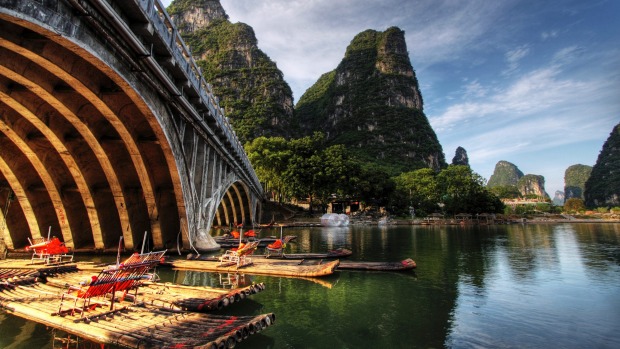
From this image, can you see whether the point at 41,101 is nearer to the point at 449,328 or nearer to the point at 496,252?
the point at 449,328

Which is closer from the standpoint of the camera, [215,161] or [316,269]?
[316,269]

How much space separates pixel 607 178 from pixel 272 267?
6475 inches

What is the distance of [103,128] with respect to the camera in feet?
52.3

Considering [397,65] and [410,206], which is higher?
[397,65]

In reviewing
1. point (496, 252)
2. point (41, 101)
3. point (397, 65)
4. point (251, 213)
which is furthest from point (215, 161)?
point (397, 65)

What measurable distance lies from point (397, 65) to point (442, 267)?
158295 mm

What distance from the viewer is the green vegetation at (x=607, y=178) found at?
120 meters

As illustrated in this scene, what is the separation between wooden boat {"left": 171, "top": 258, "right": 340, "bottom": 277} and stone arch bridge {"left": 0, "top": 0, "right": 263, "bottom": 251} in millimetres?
3764

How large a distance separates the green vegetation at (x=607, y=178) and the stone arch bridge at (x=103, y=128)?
152065 mm

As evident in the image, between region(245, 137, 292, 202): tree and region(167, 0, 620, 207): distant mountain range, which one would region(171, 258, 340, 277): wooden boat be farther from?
region(167, 0, 620, 207): distant mountain range

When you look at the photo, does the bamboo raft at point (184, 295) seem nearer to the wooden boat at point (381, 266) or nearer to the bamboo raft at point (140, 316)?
the bamboo raft at point (140, 316)

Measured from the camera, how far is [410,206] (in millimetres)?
73000

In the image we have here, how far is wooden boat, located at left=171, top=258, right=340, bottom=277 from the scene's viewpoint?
14.5 m

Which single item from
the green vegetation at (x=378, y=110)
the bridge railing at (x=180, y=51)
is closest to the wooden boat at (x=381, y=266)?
the bridge railing at (x=180, y=51)
